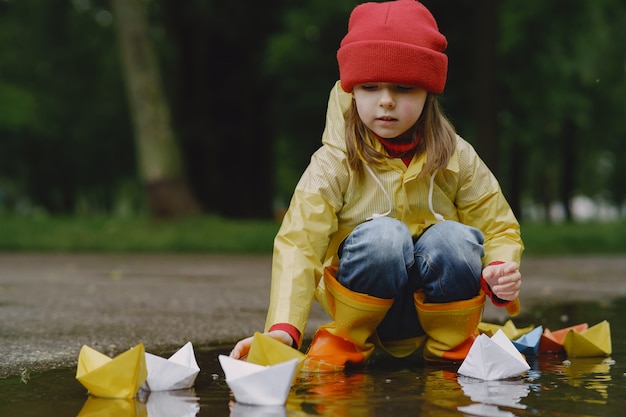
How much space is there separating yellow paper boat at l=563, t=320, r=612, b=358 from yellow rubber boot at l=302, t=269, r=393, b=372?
684 millimetres

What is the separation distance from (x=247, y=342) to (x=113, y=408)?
0.43m

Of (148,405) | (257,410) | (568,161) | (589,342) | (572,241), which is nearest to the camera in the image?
(257,410)

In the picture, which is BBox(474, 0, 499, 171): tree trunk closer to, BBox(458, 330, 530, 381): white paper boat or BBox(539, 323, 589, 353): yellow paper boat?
BBox(539, 323, 589, 353): yellow paper boat

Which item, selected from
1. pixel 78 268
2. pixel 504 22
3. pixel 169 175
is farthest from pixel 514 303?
pixel 504 22

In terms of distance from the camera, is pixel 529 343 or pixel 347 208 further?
pixel 529 343

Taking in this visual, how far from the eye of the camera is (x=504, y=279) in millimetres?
2602

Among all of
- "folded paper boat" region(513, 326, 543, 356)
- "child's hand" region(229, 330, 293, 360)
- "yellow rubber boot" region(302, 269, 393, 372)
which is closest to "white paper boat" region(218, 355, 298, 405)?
"child's hand" region(229, 330, 293, 360)

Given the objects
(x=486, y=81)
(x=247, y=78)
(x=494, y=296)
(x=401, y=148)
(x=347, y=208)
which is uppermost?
(x=247, y=78)

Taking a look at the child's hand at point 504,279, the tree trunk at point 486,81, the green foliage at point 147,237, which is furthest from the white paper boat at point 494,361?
the tree trunk at point 486,81

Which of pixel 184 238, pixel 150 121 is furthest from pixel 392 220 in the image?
pixel 150 121

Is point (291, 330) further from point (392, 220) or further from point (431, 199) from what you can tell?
point (431, 199)

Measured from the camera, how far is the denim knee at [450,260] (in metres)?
2.69

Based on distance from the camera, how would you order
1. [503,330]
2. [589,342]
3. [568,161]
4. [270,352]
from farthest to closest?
[568,161] < [503,330] < [589,342] < [270,352]

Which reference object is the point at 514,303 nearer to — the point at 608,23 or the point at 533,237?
the point at 533,237
